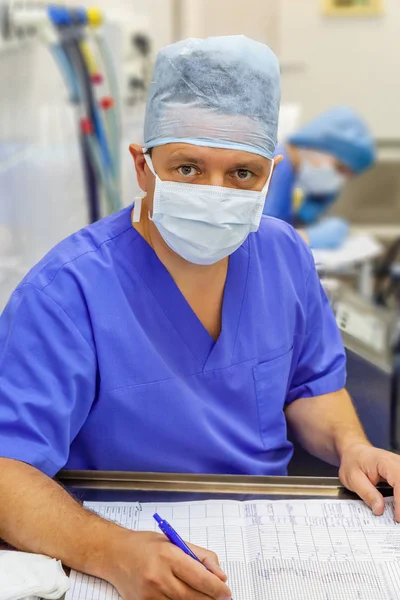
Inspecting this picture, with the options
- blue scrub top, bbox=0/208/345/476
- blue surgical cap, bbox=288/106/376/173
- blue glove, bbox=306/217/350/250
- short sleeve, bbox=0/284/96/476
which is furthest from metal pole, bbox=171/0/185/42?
short sleeve, bbox=0/284/96/476

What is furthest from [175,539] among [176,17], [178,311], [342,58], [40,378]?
[342,58]

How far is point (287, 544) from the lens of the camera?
0.99m

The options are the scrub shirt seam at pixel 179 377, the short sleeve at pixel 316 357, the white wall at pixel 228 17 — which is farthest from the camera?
the white wall at pixel 228 17

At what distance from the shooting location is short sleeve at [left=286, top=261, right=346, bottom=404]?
1.38 meters

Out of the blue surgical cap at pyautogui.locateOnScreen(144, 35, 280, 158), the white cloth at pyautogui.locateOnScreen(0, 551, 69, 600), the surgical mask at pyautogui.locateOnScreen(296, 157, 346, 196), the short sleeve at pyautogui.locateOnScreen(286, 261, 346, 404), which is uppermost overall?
the blue surgical cap at pyautogui.locateOnScreen(144, 35, 280, 158)

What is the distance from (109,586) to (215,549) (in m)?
0.15

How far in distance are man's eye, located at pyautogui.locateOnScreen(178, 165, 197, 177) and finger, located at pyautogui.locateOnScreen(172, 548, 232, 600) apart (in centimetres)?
56

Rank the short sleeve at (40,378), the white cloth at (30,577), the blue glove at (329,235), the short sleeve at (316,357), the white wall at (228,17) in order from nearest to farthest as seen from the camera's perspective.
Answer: the white cloth at (30,577) < the short sleeve at (40,378) < the short sleeve at (316,357) < the blue glove at (329,235) < the white wall at (228,17)

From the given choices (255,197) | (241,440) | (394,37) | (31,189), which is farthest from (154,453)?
(394,37)

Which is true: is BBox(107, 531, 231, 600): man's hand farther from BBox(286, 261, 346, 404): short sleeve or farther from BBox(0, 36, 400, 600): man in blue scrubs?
BBox(286, 261, 346, 404): short sleeve

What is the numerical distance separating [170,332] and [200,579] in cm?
44

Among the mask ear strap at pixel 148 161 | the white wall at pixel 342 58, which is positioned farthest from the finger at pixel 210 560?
the white wall at pixel 342 58

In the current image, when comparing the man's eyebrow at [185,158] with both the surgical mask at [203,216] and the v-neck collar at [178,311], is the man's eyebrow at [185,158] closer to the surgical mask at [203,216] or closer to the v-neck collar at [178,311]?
the surgical mask at [203,216]

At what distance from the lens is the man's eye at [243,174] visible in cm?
114
